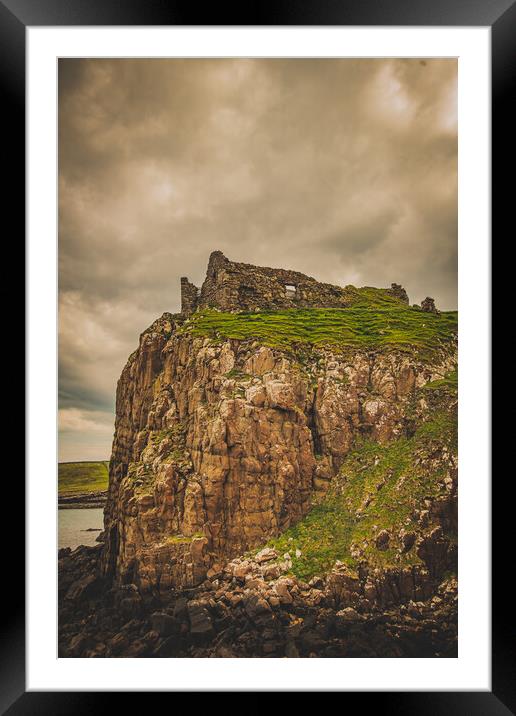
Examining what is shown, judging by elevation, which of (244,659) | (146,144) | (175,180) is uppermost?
(146,144)

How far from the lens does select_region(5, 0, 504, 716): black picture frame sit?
4582mm

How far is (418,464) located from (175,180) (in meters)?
7.30

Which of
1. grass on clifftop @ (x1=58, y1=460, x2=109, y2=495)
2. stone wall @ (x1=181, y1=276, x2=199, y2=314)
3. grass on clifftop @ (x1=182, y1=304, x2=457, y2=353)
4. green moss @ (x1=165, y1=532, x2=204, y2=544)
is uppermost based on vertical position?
stone wall @ (x1=181, y1=276, x2=199, y2=314)

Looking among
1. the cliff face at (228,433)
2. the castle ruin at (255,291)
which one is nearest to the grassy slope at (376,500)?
the cliff face at (228,433)

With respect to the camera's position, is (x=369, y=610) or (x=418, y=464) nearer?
(x=369, y=610)

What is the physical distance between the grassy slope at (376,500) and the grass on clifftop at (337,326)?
1.08 m

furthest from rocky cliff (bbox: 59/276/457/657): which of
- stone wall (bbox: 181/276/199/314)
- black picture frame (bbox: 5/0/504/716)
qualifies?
black picture frame (bbox: 5/0/504/716)

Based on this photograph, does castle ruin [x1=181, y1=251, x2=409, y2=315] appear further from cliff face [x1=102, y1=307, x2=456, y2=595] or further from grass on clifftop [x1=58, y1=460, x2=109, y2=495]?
grass on clifftop [x1=58, y1=460, x2=109, y2=495]

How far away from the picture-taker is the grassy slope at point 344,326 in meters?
7.70
